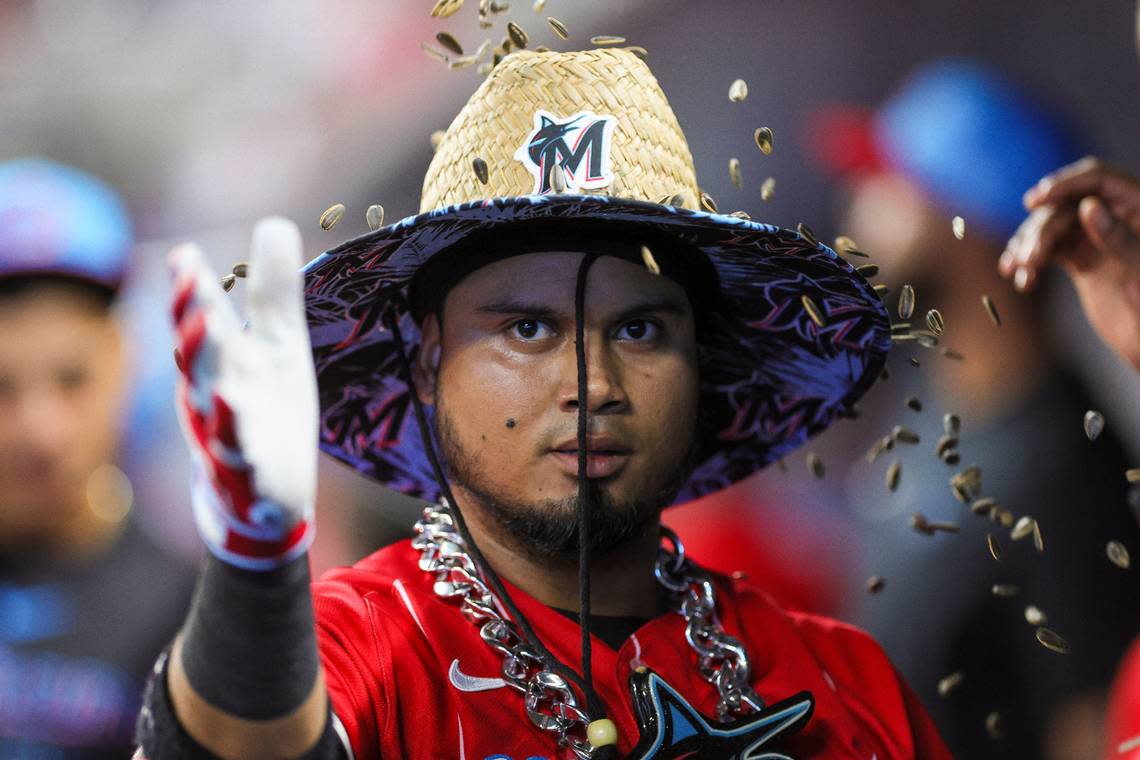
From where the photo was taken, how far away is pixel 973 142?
163 inches

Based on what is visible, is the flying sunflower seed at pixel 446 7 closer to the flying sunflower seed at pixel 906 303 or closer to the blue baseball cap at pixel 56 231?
the flying sunflower seed at pixel 906 303

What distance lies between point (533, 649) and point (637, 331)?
22.1 inches

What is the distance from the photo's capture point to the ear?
2398mm

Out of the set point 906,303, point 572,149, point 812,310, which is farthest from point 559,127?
point 906,303

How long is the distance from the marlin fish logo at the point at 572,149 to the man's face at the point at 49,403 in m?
2.08

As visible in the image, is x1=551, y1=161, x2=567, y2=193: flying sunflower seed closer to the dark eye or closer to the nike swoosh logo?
the dark eye

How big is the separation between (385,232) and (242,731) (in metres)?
0.87

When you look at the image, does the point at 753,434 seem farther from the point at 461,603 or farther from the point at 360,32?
the point at 360,32

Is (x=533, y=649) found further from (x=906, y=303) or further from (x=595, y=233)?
(x=906, y=303)

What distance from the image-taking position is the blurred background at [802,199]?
341cm

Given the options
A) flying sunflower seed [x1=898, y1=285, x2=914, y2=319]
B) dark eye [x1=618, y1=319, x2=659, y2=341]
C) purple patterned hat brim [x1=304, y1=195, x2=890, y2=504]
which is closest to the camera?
purple patterned hat brim [x1=304, y1=195, x2=890, y2=504]

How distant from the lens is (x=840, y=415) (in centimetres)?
273

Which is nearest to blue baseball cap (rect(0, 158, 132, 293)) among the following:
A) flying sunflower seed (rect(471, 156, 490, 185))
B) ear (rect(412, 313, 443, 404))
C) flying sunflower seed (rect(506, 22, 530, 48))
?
ear (rect(412, 313, 443, 404))

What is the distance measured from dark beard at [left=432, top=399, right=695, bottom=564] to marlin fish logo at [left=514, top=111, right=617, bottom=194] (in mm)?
463
